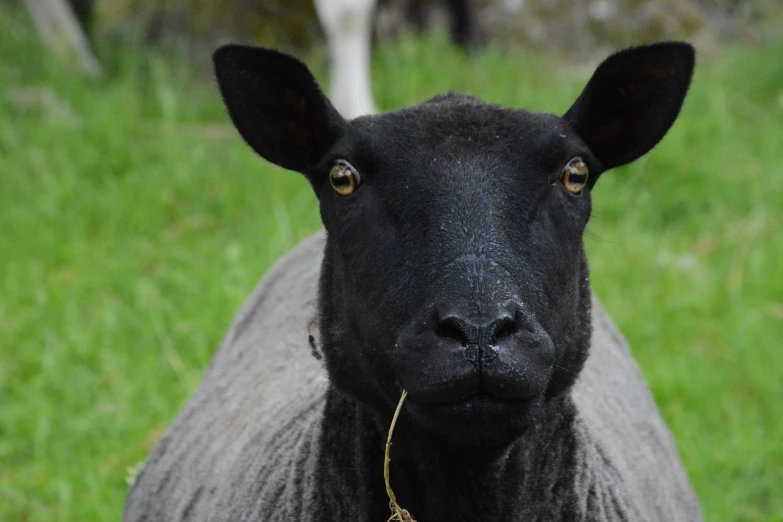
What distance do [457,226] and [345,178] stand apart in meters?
0.39

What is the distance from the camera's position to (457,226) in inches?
100.0

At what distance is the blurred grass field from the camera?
5.26 m

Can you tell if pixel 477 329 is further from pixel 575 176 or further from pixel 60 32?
pixel 60 32

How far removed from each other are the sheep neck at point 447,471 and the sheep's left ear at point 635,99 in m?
0.74

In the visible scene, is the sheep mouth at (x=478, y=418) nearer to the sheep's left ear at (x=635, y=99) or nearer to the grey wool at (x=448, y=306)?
the grey wool at (x=448, y=306)

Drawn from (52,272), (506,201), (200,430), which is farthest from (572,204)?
(52,272)

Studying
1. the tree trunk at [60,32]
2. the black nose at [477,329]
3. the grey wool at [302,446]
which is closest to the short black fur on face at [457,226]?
the black nose at [477,329]

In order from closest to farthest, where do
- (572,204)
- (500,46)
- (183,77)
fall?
(572,204)
(183,77)
(500,46)

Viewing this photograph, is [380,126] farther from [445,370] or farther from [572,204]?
[445,370]

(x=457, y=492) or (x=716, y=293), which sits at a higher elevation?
(x=716, y=293)

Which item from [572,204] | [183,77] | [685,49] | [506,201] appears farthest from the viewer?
[183,77]

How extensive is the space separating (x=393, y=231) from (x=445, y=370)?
0.44m

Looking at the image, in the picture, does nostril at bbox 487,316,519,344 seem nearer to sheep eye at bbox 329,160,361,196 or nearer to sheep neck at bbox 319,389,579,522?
sheep neck at bbox 319,389,579,522

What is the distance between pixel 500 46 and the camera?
9.24 metres
